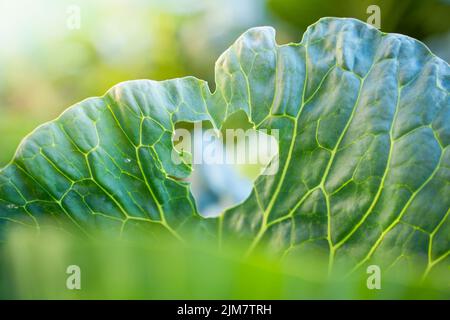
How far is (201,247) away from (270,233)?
8 cm

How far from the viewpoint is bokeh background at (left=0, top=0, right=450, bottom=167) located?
936 mm

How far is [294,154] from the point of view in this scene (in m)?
0.58

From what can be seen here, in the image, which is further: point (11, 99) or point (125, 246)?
point (11, 99)

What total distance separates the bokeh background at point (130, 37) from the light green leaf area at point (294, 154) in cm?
34

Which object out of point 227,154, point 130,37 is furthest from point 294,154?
point 130,37

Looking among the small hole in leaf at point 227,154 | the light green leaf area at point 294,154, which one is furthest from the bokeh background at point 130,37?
the light green leaf area at point 294,154

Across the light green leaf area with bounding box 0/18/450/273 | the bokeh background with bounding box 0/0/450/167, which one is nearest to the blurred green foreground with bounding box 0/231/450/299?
the light green leaf area with bounding box 0/18/450/273

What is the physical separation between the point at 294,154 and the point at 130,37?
54 centimetres

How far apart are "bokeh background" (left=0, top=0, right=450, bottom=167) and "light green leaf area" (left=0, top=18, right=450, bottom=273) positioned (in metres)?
0.34

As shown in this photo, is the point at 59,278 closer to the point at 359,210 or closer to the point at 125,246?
the point at 125,246

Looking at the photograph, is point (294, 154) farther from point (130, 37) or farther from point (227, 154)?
point (130, 37)

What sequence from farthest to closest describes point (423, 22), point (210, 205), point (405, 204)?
point (423, 22)
point (210, 205)
point (405, 204)
